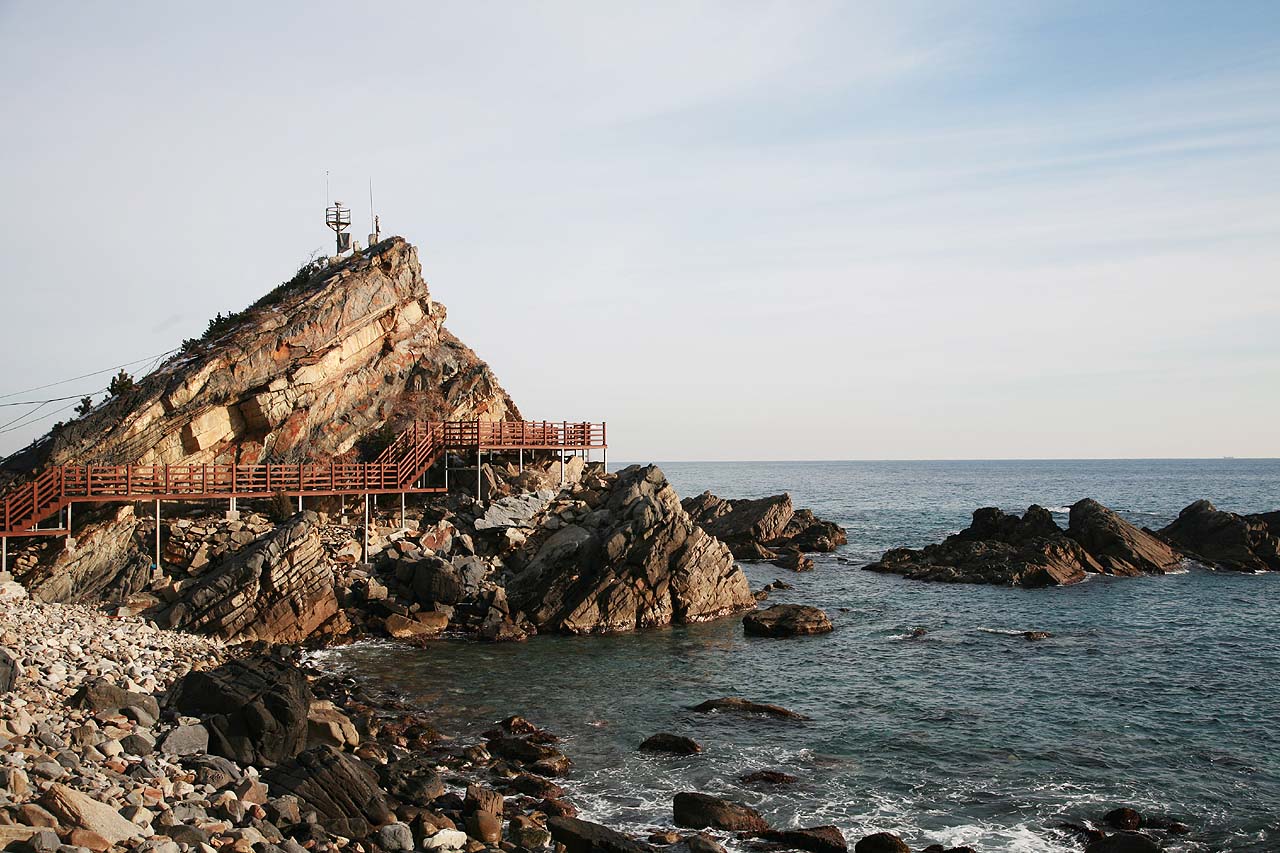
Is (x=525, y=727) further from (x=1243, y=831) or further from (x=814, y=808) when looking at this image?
(x=1243, y=831)

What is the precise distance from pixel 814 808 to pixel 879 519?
262 feet

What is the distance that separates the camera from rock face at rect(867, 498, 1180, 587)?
52406 millimetres

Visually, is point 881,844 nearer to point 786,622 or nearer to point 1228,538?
point 786,622

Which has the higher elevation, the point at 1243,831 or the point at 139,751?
the point at 139,751

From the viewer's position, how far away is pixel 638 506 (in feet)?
138

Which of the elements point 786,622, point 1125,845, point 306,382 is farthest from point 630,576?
point 1125,845

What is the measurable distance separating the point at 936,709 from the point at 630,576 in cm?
1556

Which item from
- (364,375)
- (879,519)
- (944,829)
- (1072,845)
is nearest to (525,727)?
(944,829)

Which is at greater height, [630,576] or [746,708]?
[630,576]

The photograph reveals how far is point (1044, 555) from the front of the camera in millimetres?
53219

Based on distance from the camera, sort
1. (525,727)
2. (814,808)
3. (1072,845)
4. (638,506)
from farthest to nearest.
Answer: (638,506)
(525,727)
(814,808)
(1072,845)

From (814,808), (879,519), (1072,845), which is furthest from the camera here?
(879,519)

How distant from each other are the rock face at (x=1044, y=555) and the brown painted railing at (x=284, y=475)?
22826 mm

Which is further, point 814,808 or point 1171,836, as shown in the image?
point 814,808
